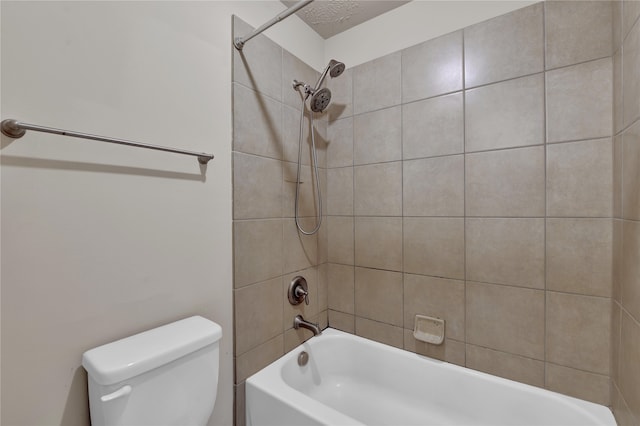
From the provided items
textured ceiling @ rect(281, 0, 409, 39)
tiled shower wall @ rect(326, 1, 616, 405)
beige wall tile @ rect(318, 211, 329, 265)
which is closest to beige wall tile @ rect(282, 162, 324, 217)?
beige wall tile @ rect(318, 211, 329, 265)

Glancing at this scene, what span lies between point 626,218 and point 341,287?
136cm

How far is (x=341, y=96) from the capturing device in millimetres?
1825

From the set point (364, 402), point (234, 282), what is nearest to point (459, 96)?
point (234, 282)

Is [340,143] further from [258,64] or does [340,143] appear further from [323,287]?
[323,287]

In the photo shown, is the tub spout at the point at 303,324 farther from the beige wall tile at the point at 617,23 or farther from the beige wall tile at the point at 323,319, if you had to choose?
the beige wall tile at the point at 617,23

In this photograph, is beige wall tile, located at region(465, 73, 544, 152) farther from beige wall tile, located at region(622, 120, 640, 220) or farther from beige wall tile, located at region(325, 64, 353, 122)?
beige wall tile, located at region(325, 64, 353, 122)

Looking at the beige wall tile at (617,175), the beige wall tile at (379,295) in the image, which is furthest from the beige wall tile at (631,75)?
the beige wall tile at (379,295)

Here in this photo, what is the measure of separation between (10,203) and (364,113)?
5.20 ft

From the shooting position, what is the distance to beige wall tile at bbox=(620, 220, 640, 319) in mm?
899

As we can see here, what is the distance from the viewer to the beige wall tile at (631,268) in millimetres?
899

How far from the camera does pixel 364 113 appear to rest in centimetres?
173

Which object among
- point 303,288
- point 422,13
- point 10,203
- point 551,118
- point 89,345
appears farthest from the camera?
point 303,288

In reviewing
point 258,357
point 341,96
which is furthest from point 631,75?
point 258,357

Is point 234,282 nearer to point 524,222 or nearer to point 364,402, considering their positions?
point 364,402
